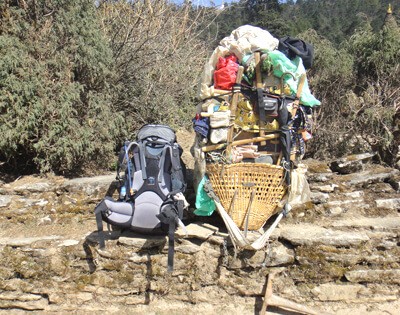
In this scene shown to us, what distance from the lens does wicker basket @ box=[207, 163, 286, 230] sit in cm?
355

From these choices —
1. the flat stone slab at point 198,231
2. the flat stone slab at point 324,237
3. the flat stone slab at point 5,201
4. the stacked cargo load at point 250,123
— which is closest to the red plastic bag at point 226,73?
the stacked cargo load at point 250,123

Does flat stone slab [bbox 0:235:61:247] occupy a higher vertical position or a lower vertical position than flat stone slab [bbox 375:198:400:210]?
lower

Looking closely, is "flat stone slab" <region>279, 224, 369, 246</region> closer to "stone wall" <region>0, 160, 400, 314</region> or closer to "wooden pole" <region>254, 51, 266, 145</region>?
"stone wall" <region>0, 160, 400, 314</region>

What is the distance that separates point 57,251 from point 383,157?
4.20m

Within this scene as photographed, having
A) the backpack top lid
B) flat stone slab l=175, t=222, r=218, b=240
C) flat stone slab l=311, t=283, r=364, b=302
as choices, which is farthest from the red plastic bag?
flat stone slab l=311, t=283, r=364, b=302

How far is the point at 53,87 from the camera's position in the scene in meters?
4.29

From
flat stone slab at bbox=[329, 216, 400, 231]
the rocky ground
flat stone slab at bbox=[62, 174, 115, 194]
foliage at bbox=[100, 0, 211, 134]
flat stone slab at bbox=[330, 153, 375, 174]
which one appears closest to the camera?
the rocky ground

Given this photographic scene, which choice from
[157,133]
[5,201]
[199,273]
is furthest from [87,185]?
[199,273]

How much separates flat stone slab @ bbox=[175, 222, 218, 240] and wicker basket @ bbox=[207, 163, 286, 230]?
0.26m

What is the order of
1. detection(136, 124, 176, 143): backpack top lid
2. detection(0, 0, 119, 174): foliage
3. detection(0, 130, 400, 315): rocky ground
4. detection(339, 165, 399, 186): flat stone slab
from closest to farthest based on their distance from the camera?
detection(0, 130, 400, 315): rocky ground < detection(136, 124, 176, 143): backpack top lid < detection(0, 0, 119, 174): foliage < detection(339, 165, 399, 186): flat stone slab

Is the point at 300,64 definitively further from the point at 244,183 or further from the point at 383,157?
the point at 383,157

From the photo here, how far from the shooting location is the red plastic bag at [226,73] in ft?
11.8

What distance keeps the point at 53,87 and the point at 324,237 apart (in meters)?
3.03

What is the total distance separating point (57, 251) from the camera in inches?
143
